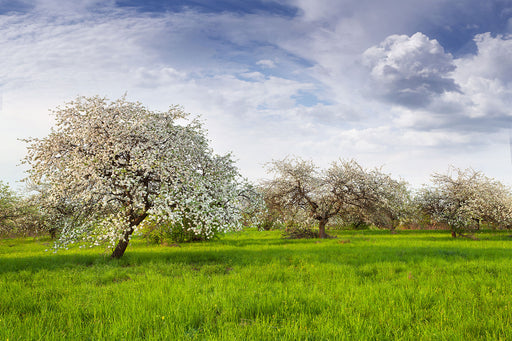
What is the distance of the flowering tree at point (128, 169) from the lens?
48.2 ft

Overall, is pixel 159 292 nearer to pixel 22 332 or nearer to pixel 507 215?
pixel 22 332

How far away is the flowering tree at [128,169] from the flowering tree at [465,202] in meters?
25.3

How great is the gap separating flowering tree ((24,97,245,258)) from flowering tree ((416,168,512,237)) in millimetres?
25305

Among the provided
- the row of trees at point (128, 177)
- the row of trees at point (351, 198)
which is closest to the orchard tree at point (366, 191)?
the row of trees at point (351, 198)

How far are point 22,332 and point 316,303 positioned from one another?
21.0ft

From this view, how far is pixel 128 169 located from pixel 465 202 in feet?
103

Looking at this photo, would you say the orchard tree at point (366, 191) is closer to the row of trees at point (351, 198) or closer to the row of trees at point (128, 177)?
the row of trees at point (351, 198)

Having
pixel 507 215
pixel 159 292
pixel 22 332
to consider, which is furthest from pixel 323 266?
pixel 507 215

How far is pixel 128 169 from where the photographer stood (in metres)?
15.4

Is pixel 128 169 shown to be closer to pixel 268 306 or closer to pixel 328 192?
pixel 268 306

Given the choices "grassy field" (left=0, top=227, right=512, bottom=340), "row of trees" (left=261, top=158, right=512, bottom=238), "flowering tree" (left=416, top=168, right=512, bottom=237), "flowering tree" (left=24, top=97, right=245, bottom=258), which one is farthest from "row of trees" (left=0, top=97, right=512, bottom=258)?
"flowering tree" (left=416, top=168, right=512, bottom=237)

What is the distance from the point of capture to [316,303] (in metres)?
7.98

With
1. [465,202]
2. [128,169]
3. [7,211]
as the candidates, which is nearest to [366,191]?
[465,202]

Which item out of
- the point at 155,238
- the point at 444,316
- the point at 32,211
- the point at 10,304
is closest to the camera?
the point at 444,316
